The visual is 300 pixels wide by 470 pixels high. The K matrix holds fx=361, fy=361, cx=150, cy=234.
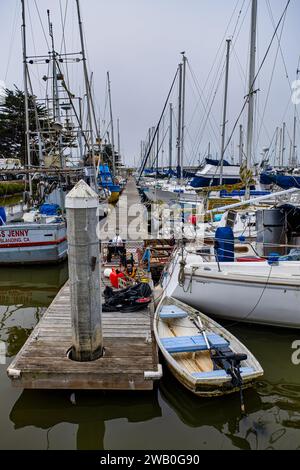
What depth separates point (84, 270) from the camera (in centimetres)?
536

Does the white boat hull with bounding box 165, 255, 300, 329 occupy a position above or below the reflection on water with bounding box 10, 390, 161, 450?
above

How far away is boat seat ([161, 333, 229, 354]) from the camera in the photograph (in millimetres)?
6098

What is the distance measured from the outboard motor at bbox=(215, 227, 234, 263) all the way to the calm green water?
286cm

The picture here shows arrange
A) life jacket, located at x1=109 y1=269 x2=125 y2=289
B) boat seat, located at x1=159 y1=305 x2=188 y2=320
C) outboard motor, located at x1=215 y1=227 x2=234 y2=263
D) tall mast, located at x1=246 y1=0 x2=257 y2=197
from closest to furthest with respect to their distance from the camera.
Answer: boat seat, located at x1=159 y1=305 x2=188 y2=320 < outboard motor, located at x1=215 y1=227 x2=234 y2=263 < life jacket, located at x1=109 y1=269 x2=125 y2=289 < tall mast, located at x1=246 y1=0 x2=257 y2=197

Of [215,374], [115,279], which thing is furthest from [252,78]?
[215,374]

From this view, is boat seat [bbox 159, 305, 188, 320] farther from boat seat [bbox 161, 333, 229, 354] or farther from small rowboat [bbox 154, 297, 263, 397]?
boat seat [bbox 161, 333, 229, 354]

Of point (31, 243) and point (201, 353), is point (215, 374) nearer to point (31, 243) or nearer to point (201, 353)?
point (201, 353)

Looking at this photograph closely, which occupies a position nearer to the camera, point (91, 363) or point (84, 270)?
point (84, 270)

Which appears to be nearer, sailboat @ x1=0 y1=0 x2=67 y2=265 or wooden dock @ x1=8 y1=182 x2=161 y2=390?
wooden dock @ x1=8 y1=182 x2=161 y2=390

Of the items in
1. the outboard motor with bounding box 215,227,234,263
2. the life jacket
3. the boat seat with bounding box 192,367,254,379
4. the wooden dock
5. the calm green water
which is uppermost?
the outboard motor with bounding box 215,227,234,263

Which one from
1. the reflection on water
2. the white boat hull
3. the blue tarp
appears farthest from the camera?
the blue tarp

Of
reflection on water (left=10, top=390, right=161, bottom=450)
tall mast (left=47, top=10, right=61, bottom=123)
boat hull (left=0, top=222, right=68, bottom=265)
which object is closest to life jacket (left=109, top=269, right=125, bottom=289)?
reflection on water (left=10, top=390, right=161, bottom=450)

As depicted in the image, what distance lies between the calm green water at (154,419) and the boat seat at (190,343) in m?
0.54

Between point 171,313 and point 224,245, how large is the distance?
237cm
